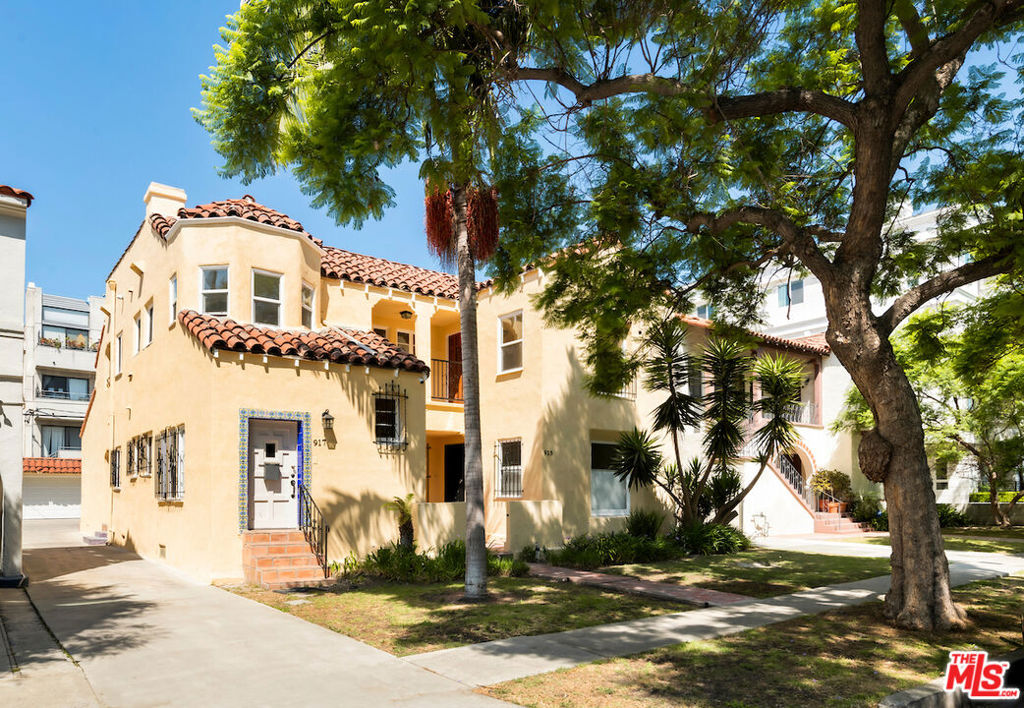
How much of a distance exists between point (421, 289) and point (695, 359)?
7699mm

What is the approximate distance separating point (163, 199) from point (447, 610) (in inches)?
518

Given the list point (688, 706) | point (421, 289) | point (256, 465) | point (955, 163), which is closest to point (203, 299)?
point (256, 465)

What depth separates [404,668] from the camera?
743cm

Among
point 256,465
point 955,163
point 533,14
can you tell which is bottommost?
point 256,465

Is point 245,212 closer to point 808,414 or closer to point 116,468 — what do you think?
point 116,468

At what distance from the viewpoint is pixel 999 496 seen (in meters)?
28.1

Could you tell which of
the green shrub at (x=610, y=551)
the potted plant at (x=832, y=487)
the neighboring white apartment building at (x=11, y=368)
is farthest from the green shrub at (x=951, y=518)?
the neighboring white apartment building at (x=11, y=368)

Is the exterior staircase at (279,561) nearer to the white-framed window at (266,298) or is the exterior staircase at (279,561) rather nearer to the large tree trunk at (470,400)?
the large tree trunk at (470,400)

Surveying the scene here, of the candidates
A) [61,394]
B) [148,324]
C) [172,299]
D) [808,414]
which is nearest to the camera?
[172,299]

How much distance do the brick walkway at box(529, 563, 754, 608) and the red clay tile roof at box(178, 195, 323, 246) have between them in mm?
9044

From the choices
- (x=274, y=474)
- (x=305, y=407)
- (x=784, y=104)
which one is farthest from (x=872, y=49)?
(x=274, y=474)

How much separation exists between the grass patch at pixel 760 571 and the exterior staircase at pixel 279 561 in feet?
19.2

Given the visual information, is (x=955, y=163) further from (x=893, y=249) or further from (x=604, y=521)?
(x=604, y=521)

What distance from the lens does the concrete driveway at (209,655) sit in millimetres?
6523
